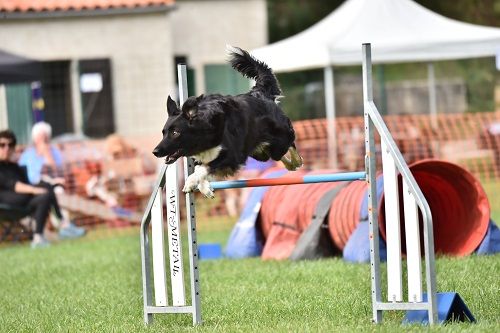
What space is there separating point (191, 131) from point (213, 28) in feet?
54.8

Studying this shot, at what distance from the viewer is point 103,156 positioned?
1634cm

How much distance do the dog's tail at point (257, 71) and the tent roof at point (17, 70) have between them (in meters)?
8.94

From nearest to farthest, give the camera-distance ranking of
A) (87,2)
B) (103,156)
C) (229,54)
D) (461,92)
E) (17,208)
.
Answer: (229,54)
(17,208)
(103,156)
(87,2)
(461,92)

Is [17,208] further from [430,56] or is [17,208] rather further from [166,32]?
[166,32]

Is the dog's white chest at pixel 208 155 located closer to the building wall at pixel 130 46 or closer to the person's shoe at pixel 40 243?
the person's shoe at pixel 40 243

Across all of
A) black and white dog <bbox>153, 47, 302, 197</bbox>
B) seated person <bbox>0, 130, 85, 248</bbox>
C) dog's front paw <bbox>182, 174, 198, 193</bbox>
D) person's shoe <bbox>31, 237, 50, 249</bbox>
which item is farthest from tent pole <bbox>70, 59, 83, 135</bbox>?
dog's front paw <bbox>182, 174, 198, 193</bbox>

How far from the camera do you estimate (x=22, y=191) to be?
1409 centimetres

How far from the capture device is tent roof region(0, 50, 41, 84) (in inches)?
596

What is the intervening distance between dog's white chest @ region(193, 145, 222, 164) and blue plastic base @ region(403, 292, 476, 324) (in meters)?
1.34

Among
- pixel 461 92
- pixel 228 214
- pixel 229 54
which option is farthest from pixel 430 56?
pixel 461 92

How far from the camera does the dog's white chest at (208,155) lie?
586 cm

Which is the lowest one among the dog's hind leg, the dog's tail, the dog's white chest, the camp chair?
the camp chair

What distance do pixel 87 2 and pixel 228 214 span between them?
623cm

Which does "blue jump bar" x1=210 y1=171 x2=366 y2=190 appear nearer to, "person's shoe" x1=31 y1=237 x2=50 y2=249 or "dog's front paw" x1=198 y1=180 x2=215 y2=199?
"dog's front paw" x1=198 y1=180 x2=215 y2=199
